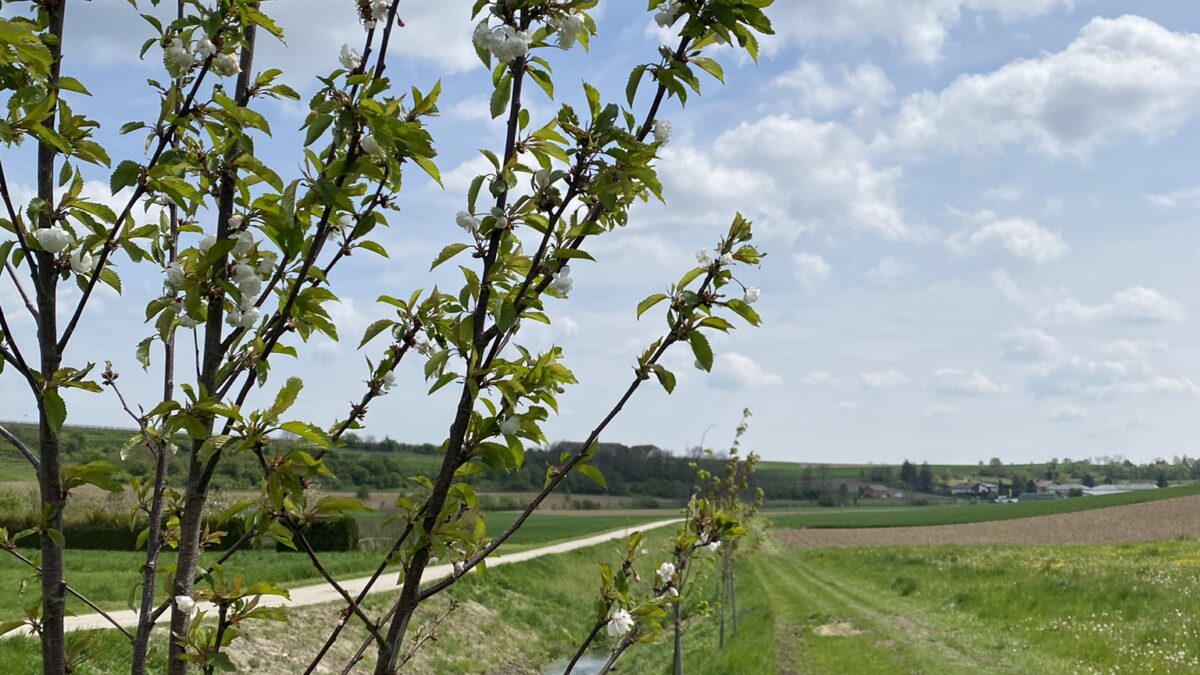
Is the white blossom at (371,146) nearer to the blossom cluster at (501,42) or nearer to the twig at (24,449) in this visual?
the blossom cluster at (501,42)

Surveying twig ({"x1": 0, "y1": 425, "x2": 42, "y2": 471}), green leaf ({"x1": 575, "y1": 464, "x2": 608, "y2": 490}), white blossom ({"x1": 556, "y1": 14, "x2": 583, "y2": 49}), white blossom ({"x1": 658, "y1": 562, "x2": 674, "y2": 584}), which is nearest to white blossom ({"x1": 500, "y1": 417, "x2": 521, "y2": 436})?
green leaf ({"x1": 575, "y1": 464, "x2": 608, "y2": 490})

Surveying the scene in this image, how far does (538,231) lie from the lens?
174cm

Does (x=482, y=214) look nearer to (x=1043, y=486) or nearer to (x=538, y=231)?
(x=538, y=231)

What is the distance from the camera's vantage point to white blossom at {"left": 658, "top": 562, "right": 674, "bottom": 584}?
259cm

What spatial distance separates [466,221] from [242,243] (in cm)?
48

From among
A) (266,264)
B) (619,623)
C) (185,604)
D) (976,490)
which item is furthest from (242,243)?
(976,490)

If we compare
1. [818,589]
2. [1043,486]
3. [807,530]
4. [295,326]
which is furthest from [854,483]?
[295,326]

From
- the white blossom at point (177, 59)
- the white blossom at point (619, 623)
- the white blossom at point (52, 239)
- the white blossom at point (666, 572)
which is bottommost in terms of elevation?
the white blossom at point (619, 623)

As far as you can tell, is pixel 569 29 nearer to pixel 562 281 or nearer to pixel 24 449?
pixel 562 281

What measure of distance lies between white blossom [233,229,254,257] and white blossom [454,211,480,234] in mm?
450

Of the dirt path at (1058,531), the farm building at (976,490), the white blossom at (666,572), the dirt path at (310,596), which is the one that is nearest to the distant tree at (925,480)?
the farm building at (976,490)

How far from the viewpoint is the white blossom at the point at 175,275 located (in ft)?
5.68

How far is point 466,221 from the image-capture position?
5.36 ft

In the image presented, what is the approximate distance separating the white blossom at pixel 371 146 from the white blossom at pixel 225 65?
47 cm
